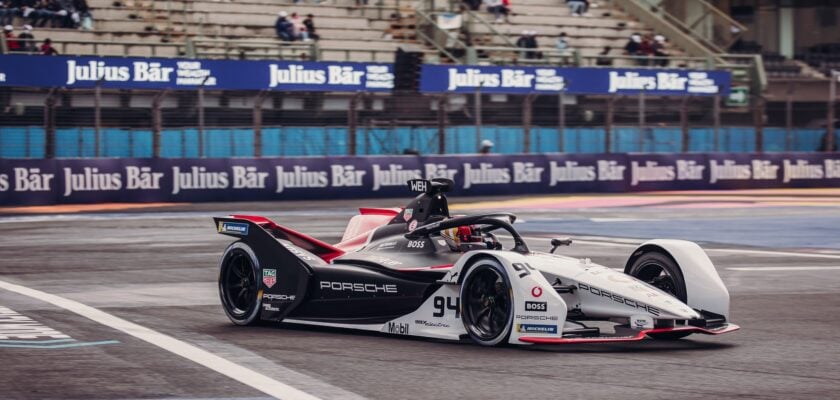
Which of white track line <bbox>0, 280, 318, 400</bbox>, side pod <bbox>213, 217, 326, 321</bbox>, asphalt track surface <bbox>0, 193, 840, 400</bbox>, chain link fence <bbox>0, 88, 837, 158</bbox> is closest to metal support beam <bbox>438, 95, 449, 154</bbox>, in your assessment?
chain link fence <bbox>0, 88, 837, 158</bbox>

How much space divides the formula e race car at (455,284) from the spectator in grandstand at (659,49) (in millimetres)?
33575

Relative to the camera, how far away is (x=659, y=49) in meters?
44.2

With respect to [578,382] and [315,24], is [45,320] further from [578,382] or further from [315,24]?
[315,24]

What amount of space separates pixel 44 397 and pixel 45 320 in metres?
3.60

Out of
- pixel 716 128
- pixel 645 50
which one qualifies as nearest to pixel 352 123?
pixel 716 128

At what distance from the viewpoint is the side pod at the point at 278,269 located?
34.3 feet

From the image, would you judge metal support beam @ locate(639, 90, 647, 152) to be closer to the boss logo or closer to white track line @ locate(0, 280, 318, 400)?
white track line @ locate(0, 280, 318, 400)

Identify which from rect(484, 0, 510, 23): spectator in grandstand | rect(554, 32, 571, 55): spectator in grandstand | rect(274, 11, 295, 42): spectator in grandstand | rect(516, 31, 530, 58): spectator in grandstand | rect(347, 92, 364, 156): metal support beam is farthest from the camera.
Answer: rect(484, 0, 510, 23): spectator in grandstand

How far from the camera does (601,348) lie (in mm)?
9312

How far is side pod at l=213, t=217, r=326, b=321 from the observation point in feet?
34.3

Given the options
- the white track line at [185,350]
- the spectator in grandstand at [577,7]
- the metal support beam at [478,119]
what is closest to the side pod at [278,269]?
the white track line at [185,350]

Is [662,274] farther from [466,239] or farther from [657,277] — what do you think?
[466,239]

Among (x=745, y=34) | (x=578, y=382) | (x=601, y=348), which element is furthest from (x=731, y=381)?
(x=745, y=34)

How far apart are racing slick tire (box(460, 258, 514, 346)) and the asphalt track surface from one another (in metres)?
0.12
